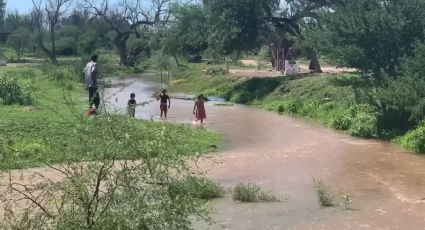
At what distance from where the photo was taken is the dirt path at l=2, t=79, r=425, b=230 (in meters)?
10.3

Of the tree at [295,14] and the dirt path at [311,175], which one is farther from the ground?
the tree at [295,14]

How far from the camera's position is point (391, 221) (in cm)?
1040

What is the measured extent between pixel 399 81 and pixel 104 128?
1607cm

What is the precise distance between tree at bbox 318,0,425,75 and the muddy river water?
3.48 metres

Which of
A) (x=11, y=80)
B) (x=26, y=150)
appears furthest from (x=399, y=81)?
(x=11, y=80)

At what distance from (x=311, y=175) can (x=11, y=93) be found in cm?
1438

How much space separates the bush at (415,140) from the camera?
58.9 ft

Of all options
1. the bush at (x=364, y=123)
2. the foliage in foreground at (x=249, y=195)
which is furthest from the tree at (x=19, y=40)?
the foliage in foreground at (x=249, y=195)

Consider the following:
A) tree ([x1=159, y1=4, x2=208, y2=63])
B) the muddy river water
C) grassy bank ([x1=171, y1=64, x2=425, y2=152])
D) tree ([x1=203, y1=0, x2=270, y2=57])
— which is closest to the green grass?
grassy bank ([x1=171, y1=64, x2=425, y2=152])

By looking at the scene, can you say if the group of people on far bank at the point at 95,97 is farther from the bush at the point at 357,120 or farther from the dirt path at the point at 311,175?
the bush at the point at 357,120

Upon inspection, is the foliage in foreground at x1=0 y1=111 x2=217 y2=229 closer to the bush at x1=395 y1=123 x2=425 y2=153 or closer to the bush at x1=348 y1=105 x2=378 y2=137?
the bush at x1=395 y1=123 x2=425 y2=153

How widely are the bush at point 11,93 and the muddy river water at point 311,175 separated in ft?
20.8

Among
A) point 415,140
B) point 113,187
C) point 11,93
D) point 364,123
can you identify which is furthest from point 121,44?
point 113,187

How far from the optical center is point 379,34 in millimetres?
24609
